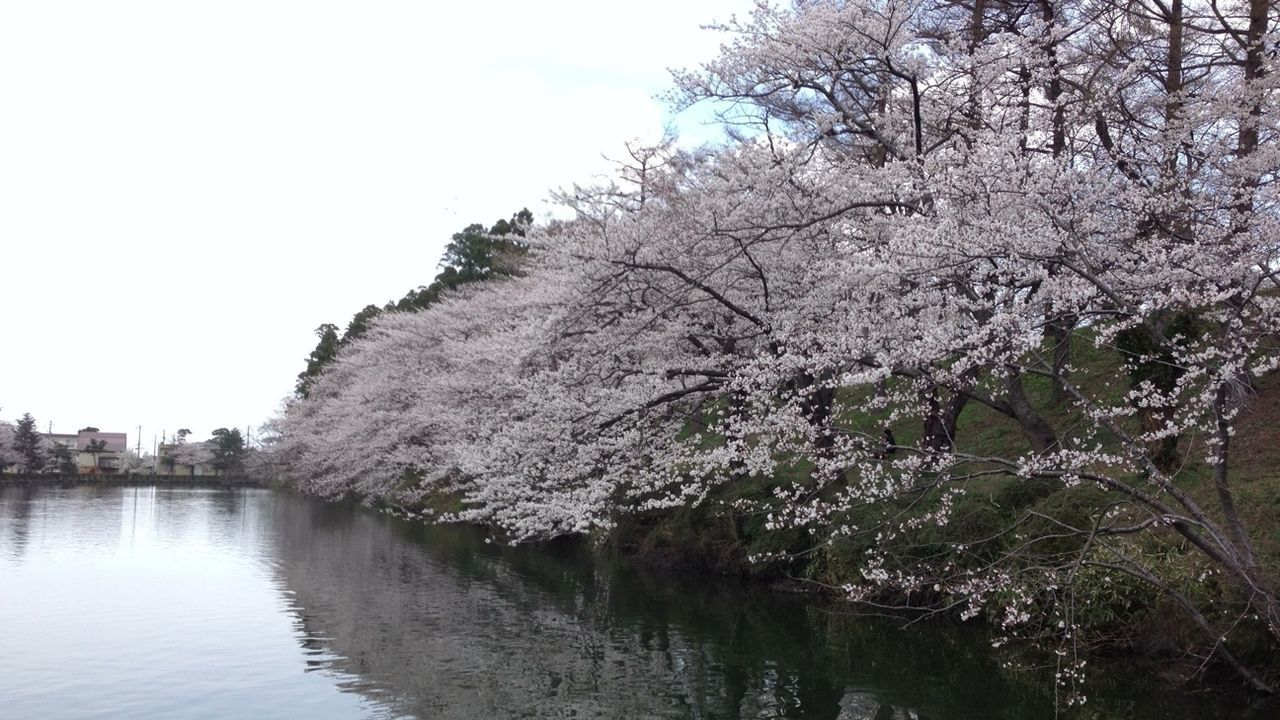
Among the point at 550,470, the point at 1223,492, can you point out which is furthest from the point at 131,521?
the point at 1223,492

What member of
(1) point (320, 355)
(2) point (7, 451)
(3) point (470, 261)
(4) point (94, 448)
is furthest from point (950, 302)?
(4) point (94, 448)

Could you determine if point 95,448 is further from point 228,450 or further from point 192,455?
point 228,450

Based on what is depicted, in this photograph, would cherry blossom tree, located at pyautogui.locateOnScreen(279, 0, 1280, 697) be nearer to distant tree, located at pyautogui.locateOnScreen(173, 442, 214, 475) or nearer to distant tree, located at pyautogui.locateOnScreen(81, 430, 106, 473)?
distant tree, located at pyautogui.locateOnScreen(173, 442, 214, 475)

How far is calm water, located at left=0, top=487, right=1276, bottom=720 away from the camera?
11.0m

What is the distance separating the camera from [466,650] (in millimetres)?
13586

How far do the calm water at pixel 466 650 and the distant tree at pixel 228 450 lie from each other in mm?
68961

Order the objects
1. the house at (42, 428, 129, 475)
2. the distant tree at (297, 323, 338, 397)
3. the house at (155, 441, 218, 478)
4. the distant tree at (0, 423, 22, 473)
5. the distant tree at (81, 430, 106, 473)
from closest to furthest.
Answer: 1. the distant tree at (297, 323, 338, 397)
2. the distant tree at (0, 423, 22, 473)
3. the house at (42, 428, 129, 475)
4. the house at (155, 441, 218, 478)
5. the distant tree at (81, 430, 106, 473)

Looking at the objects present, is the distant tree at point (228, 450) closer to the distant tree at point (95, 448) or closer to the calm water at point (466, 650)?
the distant tree at point (95, 448)

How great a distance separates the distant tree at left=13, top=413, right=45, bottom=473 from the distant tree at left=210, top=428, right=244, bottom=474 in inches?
708

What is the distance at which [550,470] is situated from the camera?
1645 centimetres

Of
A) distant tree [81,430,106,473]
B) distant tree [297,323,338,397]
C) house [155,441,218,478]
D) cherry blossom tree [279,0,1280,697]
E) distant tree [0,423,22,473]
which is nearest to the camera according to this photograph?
cherry blossom tree [279,0,1280,697]

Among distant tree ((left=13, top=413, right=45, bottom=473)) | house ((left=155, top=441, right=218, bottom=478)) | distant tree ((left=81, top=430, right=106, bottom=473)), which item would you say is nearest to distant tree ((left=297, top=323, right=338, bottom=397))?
distant tree ((left=13, top=413, right=45, bottom=473))

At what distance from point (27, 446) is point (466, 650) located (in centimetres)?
7309

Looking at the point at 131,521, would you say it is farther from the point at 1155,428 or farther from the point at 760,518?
the point at 1155,428
